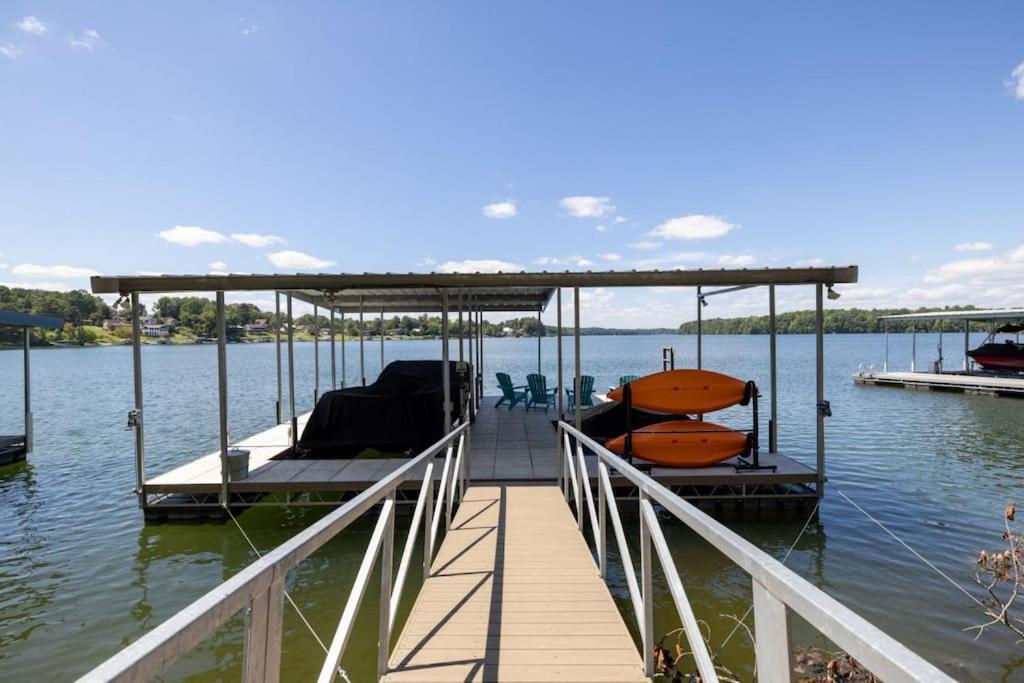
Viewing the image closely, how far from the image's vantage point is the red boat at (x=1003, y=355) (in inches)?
899

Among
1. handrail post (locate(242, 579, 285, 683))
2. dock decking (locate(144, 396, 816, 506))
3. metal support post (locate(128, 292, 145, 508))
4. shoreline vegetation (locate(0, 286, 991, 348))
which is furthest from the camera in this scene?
shoreline vegetation (locate(0, 286, 991, 348))

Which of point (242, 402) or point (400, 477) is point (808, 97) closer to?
point (400, 477)

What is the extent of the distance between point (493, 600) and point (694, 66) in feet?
50.6

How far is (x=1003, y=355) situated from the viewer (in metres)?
23.2

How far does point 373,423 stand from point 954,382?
22.3 meters

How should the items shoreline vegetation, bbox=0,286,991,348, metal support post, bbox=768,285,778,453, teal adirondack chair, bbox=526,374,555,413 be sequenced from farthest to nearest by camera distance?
shoreline vegetation, bbox=0,286,991,348 < teal adirondack chair, bbox=526,374,555,413 < metal support post, bbox=768,285,778,453

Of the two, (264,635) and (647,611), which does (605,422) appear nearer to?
(647,611)

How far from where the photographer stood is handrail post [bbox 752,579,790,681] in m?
1.29

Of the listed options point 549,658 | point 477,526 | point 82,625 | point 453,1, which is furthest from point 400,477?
point 453,1

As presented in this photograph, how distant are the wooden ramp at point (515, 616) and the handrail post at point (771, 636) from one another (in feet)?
4.77

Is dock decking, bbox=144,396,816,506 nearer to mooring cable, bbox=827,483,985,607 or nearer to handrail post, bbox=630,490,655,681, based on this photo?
mooring cable, bbox=827,483,985,607

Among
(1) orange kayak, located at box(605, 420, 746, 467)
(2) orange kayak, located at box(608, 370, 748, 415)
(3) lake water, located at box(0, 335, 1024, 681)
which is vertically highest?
(2) orange kayak, located at box(608, 370, 748, 415)

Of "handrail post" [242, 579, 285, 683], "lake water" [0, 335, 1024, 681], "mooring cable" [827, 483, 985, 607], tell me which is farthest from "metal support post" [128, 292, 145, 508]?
"mooring cable" [827, 483, 985, 607]

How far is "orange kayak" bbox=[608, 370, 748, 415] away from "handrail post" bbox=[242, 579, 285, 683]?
6149mm
